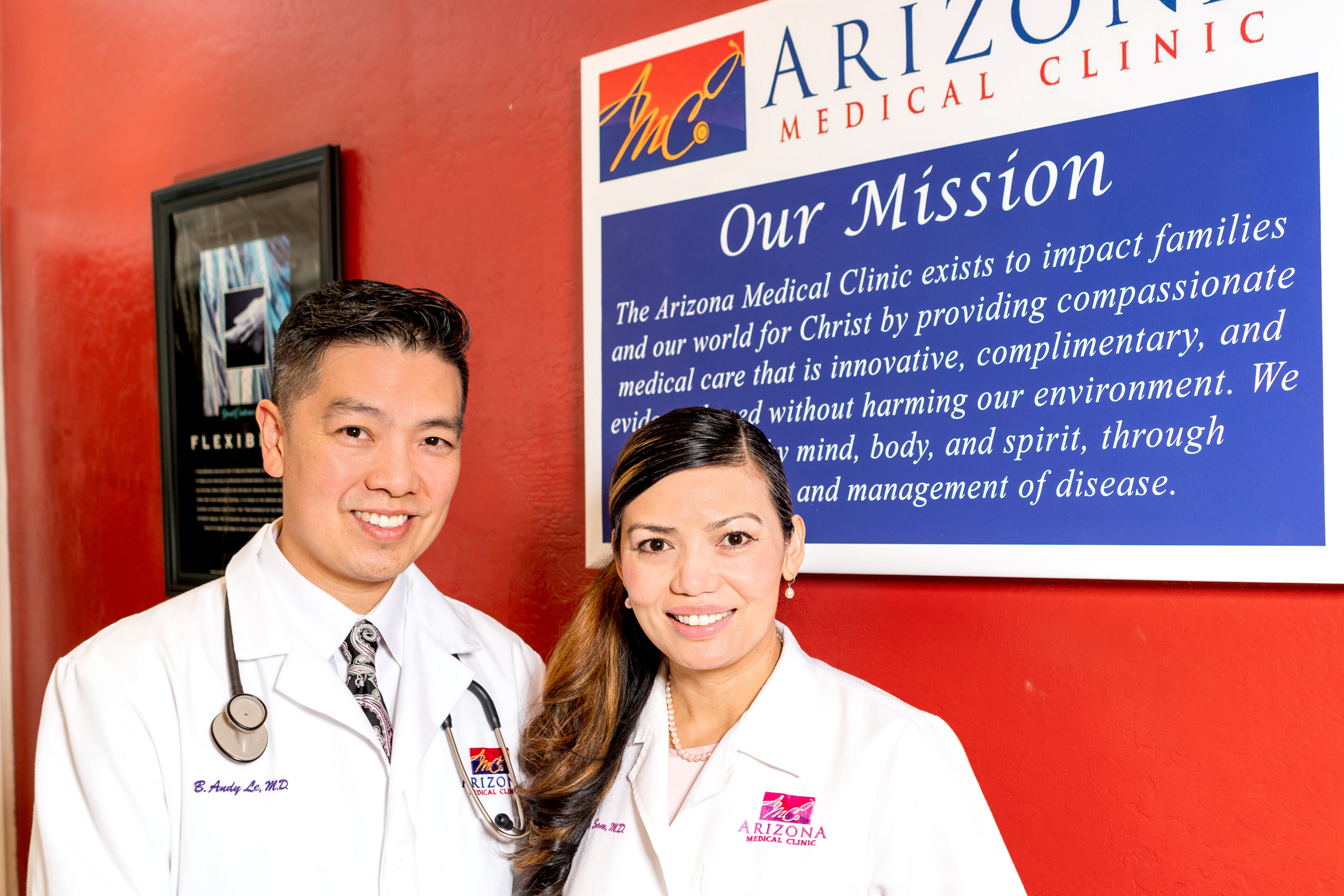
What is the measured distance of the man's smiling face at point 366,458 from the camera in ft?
5.02

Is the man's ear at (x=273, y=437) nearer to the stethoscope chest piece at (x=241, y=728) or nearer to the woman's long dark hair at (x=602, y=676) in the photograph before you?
the stethoscope chest piece at (x=241, y=728)

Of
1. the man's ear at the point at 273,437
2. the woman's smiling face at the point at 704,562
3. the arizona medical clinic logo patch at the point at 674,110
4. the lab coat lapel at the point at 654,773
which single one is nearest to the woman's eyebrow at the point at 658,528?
the woman's smiling face at the point at 704,562

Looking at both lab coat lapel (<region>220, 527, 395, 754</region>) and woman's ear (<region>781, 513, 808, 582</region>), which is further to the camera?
woman's ear (<region>781, 513, 808, 582</region>)

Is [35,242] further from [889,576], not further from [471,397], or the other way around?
[889,576]

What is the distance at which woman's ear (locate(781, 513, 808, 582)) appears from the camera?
158cm

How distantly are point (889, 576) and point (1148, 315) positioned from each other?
1.96 feet

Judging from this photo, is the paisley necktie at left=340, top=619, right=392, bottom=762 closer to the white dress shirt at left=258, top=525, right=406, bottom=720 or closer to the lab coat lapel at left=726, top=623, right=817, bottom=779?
the white dress shirt at left=258, top=525, right=406, bottom=720

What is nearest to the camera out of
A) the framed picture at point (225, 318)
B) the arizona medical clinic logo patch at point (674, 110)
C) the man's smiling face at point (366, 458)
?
the man's smiling face at point (366, 458)

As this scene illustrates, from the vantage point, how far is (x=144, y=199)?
2.82 meters

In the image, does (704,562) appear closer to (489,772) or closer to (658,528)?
(658,528)

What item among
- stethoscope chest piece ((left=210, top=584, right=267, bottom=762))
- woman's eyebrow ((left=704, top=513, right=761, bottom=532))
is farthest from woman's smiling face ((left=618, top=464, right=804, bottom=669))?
stethoscope chest piece ((left=210, top=584, right=267, bottom=762))

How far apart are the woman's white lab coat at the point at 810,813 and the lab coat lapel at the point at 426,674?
0.96ft

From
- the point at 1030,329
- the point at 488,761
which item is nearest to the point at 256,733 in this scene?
the point at 488,761

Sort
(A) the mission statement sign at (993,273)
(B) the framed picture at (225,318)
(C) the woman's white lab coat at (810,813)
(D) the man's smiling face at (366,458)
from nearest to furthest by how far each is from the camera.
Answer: (C) the woman's white lab coat at (810,813) < (A) the mission statement sign at (993,273) < (D) the man's smiling face at (366,458) < (B) the framed picture at (225,318)
